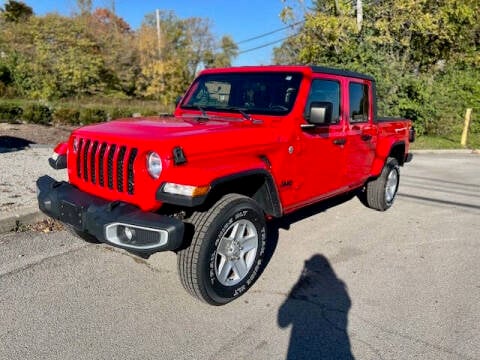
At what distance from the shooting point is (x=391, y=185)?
6.18m

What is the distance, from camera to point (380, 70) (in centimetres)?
1377

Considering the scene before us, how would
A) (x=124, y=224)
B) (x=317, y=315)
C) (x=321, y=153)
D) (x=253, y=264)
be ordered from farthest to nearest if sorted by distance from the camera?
(x=321, y=153)
(x=253, y=264)
(x=317, y=315)
(x=124, y=224)

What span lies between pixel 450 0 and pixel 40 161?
1468cm

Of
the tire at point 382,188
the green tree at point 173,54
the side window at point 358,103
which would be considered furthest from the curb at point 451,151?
the green tree at point 173,54

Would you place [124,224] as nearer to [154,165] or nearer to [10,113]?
[154,165]

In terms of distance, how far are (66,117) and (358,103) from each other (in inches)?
478

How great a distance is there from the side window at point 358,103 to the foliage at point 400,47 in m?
9.35

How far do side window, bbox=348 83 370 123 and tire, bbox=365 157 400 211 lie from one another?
3.55 feet

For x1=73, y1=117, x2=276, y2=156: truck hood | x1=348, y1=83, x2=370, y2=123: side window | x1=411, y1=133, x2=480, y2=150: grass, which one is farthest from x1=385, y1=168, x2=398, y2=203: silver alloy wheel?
x1=411, y1=133, x2=480, y2=150: grass

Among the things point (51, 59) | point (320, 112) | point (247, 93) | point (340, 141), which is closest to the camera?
point (320, 112)

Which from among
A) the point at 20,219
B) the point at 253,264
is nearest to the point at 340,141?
the point at 253,264

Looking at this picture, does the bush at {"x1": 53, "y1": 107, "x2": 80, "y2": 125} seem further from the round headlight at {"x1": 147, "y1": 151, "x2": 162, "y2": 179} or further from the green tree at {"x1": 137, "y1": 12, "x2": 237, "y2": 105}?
the green tree at {"x1": 137, "y1": 12, "x2": 237, "y2": 105}

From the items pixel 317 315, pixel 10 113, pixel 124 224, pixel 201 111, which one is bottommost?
pixel 317 315

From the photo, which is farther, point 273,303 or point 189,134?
point 273,303
